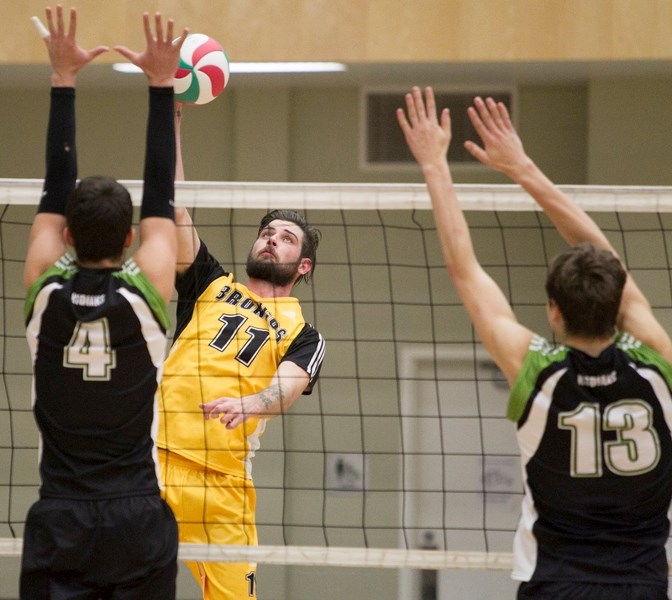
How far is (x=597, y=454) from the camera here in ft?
9.07

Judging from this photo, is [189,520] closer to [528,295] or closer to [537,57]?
[537,57]

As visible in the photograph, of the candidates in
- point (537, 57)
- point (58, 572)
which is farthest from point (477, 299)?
point (537, 57)

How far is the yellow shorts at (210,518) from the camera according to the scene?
4.57 m

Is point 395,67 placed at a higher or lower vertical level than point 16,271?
higher

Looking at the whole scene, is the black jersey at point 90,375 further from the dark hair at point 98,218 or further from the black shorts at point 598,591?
the black shorts at point 598,591

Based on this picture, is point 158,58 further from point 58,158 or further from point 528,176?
point 528,176

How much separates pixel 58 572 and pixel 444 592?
6885 millimetres

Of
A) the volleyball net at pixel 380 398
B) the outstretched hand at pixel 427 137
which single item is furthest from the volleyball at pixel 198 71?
the volleyball net at pixel 380 398

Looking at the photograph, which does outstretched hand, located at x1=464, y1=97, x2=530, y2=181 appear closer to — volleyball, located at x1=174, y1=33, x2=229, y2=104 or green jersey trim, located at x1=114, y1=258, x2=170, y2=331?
green jersey trim, located at x1=114, y1=258, x2=170, y2=331

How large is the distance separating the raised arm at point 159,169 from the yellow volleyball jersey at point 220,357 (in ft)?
4.99

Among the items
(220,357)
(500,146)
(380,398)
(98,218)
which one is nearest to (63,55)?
(98,218)

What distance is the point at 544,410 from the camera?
2.76m

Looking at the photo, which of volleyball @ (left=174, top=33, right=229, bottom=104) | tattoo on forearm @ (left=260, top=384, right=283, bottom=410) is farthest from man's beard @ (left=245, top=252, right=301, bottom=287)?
volleyball @ (left=174, top=33, right=229, bottom=104)

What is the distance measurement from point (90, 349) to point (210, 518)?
1886mm
